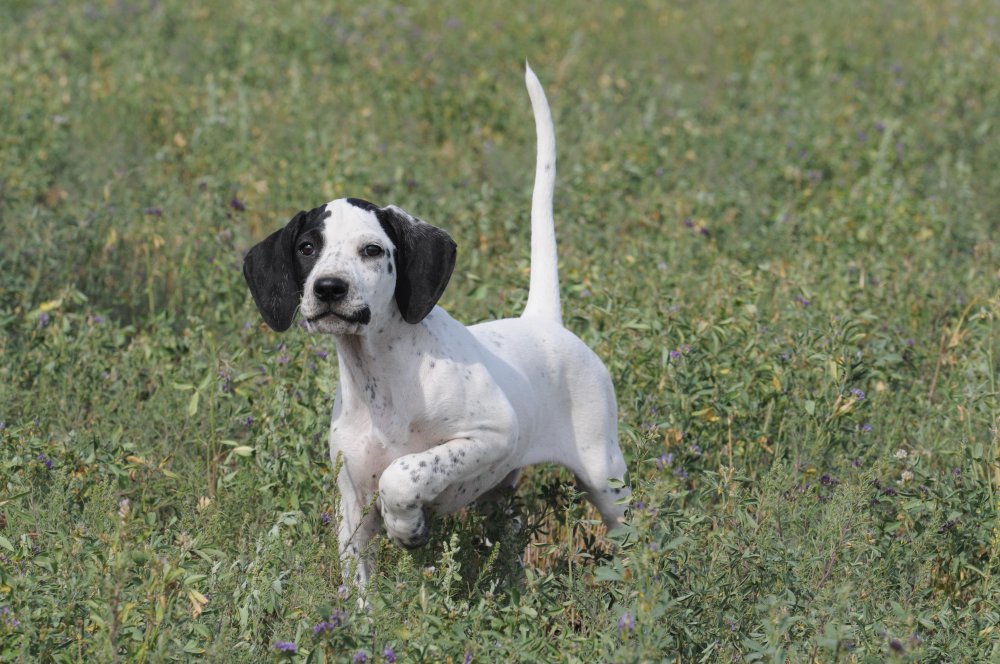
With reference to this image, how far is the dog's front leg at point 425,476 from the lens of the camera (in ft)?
12.4

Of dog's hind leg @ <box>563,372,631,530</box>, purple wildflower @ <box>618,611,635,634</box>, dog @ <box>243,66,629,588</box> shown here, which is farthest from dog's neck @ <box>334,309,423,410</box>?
purple wildflower @ <box>618,611,635,634</box>

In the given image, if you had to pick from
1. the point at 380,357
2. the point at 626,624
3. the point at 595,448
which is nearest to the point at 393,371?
the point at 380,357

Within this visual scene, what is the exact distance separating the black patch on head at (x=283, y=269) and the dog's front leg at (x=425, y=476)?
54 cm

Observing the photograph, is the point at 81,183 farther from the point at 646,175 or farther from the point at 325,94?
the point at 646,175

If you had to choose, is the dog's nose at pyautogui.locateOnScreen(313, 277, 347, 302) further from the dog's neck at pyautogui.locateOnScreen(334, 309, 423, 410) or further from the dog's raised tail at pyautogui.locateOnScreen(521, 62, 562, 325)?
the dog's raised tail at pyautogui.locateOnScreen(521, 62, 562, 325)

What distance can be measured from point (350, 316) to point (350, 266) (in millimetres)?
139

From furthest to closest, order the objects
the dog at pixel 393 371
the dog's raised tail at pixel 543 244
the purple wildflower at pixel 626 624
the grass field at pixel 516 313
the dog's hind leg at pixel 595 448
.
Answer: the dog's raised tail at pixel 543 244 → the dog's hind leg at pixel 595 448 → the dog at pixel 393 371 → the grass field at pixel 516 313 → the purple wildflower at pixel 626 624

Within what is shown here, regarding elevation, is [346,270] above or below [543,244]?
above

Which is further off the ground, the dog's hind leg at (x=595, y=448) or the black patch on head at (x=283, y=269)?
the black patch on head at (x=283, y=269)

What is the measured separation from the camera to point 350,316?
12.1ft

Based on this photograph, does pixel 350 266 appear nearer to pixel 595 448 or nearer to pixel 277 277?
pixel 277 277

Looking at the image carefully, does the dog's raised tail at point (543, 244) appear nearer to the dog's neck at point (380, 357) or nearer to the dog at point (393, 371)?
the dog at point (393, 371)

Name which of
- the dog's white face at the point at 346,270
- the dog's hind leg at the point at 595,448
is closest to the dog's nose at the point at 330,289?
the dog's white face at the point at 346,270

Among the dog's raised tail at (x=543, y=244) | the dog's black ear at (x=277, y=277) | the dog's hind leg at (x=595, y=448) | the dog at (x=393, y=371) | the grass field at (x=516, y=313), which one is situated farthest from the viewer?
the dog's raised tail at (x=543, y=244)
